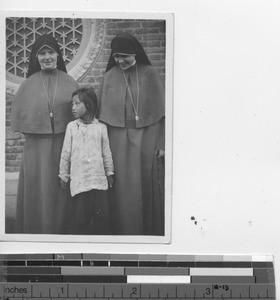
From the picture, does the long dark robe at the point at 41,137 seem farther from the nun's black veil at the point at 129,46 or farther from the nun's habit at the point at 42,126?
the nun's black veil at the point at 129,46

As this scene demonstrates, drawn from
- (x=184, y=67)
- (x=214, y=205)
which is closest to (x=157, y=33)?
(x=184, y=67)

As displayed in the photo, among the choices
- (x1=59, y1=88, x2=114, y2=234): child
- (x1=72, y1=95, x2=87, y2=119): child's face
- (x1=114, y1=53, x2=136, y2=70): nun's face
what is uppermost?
(x1=114, y1=53, x2=136, y2=70): nun's face

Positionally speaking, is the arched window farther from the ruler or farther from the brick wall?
the ruler

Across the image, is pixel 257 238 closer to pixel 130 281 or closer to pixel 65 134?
pixel 130 281

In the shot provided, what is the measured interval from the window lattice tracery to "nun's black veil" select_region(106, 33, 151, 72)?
9cm

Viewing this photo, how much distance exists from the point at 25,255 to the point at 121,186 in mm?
306

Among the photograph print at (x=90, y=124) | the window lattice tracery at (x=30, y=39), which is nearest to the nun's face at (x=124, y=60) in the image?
the photograph print at (x=90, y=124)

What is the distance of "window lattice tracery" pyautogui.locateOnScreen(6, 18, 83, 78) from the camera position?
1.55m

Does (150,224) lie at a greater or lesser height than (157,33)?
lesser

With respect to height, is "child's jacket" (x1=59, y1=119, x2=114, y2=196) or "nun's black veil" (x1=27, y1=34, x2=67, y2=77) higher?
"nun's black veil" (x1=27, y1=34, x2=67, y2=77)

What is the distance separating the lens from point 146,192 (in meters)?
1.55

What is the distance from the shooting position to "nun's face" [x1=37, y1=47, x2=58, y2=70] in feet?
5.10

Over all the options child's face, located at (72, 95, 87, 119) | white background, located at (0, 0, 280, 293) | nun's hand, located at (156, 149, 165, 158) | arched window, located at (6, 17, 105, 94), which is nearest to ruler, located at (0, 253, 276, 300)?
white background, located at (0, 0, 280, 293)

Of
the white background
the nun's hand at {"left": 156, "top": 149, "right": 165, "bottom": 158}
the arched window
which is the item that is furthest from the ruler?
the arched window
